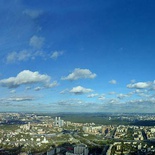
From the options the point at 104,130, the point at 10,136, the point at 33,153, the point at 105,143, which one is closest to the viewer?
the point at 33,153

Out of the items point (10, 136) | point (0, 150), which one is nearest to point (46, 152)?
point (0, 150)

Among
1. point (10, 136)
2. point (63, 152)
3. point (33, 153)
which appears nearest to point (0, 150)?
point (33, 153)

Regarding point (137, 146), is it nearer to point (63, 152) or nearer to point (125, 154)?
point (125, 154)

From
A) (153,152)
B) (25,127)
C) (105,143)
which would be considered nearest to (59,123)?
(25,127)

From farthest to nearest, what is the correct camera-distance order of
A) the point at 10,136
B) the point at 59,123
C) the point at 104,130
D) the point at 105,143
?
the point at 59,123 < the point at 104,130 < the point at 10,136 < the point at 105,143

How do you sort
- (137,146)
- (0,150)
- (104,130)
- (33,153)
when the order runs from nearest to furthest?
(33,153)
(0,150)
(137,146)
(104,130)

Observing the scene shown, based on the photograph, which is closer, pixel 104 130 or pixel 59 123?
pixel 104 130

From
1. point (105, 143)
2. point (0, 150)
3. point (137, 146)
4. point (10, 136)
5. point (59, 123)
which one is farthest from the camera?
point (59, 123)

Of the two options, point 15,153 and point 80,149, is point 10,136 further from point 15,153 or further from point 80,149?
point 80,149

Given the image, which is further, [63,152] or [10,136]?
[10,136]
